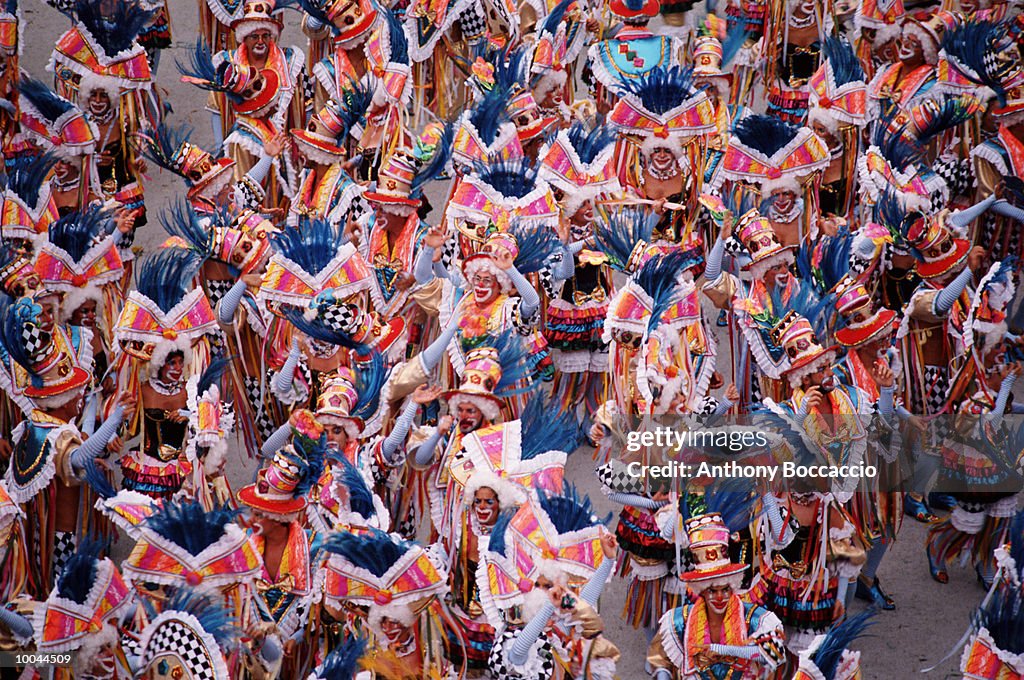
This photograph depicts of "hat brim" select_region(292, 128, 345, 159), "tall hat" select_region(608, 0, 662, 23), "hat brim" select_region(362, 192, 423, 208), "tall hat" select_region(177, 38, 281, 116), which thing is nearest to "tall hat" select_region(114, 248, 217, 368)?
"hat brim" select_region(362, 192, 423, 208)

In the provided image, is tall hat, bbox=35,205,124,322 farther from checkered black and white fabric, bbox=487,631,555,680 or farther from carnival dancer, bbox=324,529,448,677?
checkered black and white fabric, bbox=487,631,555,680

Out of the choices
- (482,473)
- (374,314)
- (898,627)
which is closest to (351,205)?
(374,314)

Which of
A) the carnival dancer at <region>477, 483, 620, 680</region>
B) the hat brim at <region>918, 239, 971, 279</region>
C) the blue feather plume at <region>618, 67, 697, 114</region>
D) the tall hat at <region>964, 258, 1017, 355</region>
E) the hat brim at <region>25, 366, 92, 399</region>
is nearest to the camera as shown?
the carnival dancer at <region>477, 483, 620, 680</region>

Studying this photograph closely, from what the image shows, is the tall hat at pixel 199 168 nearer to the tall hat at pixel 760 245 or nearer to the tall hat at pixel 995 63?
the tall hat at pixel 760 245

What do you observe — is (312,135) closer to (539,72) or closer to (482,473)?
(539,72)

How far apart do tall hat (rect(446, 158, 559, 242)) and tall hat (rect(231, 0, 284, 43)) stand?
2651mm

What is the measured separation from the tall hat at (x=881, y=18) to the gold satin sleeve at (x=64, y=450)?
649cm

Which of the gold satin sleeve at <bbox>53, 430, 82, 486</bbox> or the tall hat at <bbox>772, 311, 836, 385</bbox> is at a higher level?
the tall hat at <bbox>772, 311, 836, 385</bbox>

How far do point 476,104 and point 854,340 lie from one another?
140 inches

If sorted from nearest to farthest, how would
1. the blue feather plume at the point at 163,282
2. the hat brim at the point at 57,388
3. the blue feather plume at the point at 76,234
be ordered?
the hat brim at the point at 57,388 → the blue feather plume at the point at 163,282 → the blue feather plume at the point at 76,234

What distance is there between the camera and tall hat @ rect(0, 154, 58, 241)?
11.4m

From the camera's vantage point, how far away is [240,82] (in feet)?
41.6

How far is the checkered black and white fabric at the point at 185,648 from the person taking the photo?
7762mm

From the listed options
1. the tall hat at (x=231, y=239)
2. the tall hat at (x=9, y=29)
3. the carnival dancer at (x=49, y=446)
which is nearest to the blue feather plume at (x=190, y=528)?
the carnival dancer at (x=49, y=446)
